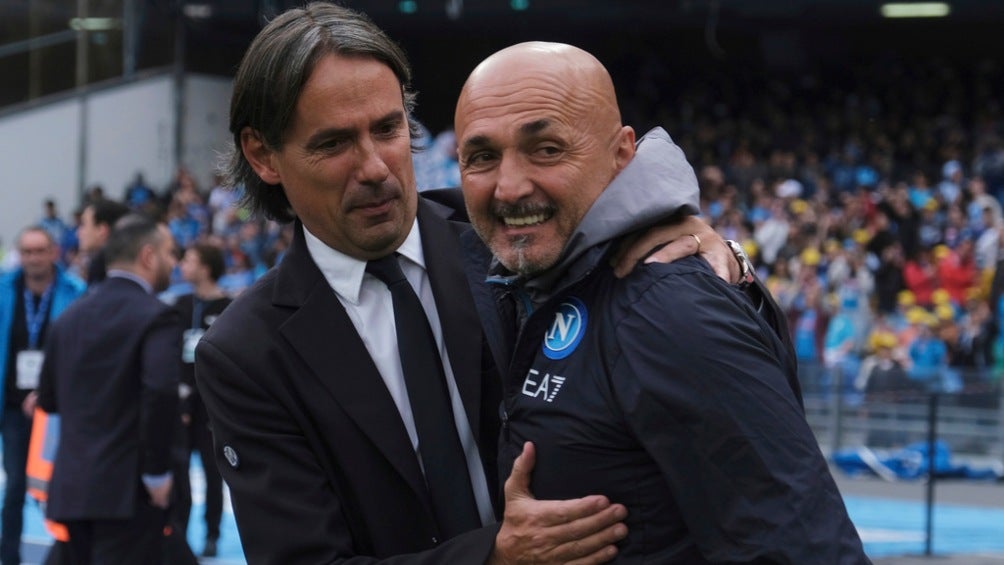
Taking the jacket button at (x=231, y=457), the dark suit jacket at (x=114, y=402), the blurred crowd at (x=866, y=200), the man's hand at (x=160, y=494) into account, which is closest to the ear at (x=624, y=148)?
the jacket button at (x=231, y=457)

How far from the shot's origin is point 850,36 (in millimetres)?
29141

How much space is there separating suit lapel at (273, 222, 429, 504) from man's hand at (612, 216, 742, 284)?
0.58 metres

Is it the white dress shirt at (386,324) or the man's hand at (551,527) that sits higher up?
the white dress shirt at (386,324)

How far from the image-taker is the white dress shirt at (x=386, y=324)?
2699 mm

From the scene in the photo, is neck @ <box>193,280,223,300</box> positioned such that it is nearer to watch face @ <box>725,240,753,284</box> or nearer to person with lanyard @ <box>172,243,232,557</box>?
person with lanyard @ <box>172,243,232,557</box>

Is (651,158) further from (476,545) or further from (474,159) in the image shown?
(476,545)

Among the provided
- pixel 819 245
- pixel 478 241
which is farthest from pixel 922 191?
pixel 478 241

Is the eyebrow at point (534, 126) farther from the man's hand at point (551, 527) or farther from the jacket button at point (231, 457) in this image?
the jacket button at point (231, 457)

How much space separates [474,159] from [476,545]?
25.2 inches

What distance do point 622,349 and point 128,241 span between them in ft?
15.2

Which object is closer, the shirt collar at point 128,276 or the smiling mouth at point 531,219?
the smiling mouth at point 531,219

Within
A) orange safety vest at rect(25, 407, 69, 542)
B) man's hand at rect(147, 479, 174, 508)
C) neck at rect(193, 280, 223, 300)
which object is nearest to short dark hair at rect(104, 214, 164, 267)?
orange safety vest at rect(25, 407, 69, 542)

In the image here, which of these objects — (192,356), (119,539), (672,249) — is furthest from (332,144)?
(192,356)

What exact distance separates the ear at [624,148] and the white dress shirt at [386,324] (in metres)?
0.55
